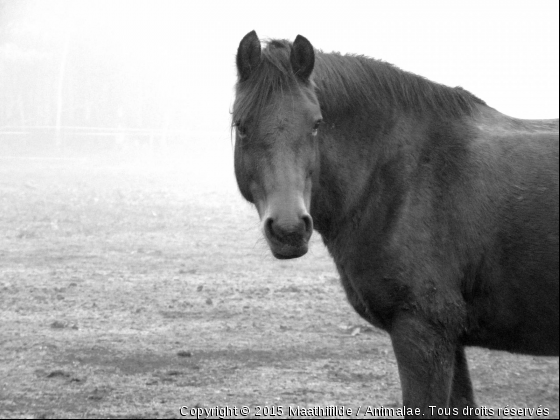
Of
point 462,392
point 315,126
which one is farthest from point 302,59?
point 462,392

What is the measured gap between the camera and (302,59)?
3.28 m

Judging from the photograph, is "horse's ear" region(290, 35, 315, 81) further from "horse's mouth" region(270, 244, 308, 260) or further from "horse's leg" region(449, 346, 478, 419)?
"horse's leg" region(449, 346, 478, 419)

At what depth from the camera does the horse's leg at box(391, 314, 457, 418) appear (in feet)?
10.2

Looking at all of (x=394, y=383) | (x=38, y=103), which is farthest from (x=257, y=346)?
(x=38, y=103)

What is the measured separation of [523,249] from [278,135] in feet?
4.10

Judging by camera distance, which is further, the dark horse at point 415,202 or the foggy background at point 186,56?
the foggy background at point 186,56

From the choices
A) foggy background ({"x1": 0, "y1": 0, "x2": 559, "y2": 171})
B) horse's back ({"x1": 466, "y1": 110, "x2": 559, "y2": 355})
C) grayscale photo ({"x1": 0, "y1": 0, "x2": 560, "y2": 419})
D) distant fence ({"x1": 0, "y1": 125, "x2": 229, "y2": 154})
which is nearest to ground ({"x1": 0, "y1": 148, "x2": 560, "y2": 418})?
grayscale photo ({"x1": 0, "y1": 0, "x2": 560, "y2": 419})

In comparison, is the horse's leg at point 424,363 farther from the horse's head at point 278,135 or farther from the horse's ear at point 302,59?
the horse's ear at point 302,59

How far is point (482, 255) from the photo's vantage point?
3.17 m

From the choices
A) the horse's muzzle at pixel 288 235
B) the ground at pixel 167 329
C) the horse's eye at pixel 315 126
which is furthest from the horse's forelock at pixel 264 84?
the ground at pixel 167 329

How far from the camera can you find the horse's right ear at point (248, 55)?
324cm

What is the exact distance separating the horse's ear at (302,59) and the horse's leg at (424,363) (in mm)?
1262

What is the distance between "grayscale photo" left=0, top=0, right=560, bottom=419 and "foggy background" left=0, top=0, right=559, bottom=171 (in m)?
0.10

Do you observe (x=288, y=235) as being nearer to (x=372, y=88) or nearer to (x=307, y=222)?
(x=307, y=222)
